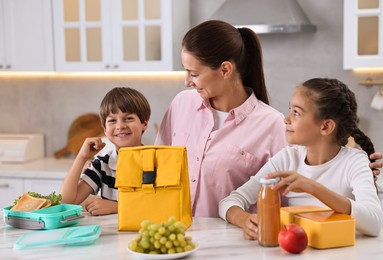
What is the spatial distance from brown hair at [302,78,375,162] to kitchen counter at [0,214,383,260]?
37 centimetres

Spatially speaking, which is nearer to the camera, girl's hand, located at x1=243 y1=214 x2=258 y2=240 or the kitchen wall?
girl's hand, located at x1=243 y1=214 x2=258 y2=240

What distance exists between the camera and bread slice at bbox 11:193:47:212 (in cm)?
215

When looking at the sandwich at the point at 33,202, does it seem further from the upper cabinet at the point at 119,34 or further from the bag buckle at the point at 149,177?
A: the upper cabinet at the point at 119,34

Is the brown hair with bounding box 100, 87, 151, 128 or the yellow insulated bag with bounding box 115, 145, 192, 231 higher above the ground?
the brown hair with bounding box 100, 87, 151, 128

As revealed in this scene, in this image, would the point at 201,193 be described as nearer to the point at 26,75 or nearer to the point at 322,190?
the point at 322,190

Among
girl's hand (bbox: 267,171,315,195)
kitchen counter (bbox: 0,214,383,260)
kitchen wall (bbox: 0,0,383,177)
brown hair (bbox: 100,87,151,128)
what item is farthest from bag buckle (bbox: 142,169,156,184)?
kitchen wall (bbox: 0,0,383,177)

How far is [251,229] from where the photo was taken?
198 cm

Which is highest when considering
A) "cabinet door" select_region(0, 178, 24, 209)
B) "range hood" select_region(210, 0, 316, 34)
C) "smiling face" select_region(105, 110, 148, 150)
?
"range hood" select_region(210, 0, 316, 34)

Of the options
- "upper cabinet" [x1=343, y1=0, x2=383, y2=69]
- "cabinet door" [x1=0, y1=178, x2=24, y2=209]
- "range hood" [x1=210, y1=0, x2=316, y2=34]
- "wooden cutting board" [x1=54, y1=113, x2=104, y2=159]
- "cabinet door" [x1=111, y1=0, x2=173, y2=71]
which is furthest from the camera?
"wooden cutting board" [x1=54, y1=113, x2=104, y2=159]

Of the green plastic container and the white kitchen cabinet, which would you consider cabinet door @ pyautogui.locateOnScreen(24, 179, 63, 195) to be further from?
the green plastic container

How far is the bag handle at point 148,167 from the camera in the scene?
6.78 ft

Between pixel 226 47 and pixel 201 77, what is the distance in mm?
146

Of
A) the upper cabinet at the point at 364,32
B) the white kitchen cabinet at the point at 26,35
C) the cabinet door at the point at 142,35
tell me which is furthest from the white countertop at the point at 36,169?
the upper cabinet at the point at 364,32

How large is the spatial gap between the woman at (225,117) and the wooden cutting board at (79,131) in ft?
7.61
